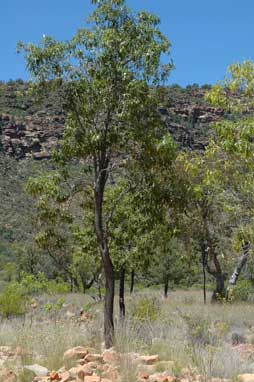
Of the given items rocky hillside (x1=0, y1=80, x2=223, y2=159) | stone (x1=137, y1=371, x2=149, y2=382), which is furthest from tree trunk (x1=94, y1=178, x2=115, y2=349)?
rocky hillside (x1=0, y1=80, x2=223, y2=159)

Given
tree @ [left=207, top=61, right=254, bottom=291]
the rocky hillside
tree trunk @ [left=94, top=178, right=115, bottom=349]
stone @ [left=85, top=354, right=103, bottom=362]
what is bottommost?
stone @ [left=85, top=354, right=103, bottom=362]

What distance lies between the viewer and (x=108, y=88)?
374 inches

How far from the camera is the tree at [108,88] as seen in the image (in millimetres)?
9430

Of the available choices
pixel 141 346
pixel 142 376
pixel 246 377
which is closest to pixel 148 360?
pixel 142 376

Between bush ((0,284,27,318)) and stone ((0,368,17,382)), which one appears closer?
stone ((0,368,17,382))

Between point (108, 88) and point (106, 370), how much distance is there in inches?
182

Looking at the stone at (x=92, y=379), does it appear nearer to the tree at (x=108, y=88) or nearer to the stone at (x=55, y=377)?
the stone at (x=55, y=377)

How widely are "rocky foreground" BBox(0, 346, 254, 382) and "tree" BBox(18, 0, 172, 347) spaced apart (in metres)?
1.53

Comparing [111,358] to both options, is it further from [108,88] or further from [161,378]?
[108,88]

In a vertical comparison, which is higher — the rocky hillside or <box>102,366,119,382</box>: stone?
the rocky hillside

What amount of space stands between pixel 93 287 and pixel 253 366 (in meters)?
30.0

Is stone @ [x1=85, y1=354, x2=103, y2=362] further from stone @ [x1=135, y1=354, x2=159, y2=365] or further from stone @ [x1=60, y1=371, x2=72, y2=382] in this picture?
stone @ [x1=60, y1=371, x2=72, y2=382]

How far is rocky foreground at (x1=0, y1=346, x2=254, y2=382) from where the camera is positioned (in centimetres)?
677

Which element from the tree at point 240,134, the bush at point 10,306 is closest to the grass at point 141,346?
the tree at point 240,134
